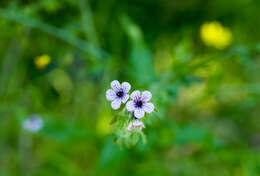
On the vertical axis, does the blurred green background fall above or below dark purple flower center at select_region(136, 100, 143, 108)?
above

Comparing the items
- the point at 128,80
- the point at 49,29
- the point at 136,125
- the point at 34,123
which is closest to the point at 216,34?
the point at 128,80

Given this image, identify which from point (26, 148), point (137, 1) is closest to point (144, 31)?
point (137, 1)

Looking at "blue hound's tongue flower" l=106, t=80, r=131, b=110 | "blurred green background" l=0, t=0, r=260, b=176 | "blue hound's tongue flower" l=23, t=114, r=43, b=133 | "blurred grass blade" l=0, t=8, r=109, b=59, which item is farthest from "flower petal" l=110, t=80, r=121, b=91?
"blue hound's tongue flower" l=23, t=114, r=43, b=133

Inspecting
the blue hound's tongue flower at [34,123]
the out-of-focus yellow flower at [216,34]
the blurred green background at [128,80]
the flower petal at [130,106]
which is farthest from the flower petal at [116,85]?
the out-of-focus yellow flower at [216,34]

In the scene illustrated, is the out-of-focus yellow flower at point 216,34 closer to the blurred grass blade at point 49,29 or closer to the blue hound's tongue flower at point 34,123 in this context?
the blurred grass blade at point 49,29

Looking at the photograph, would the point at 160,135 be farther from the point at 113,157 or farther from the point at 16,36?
the point at 16,36

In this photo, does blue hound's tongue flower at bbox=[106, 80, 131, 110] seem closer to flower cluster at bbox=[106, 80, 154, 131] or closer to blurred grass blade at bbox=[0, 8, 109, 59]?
flower cluster at bbox=[106, 80, 154, 131]
